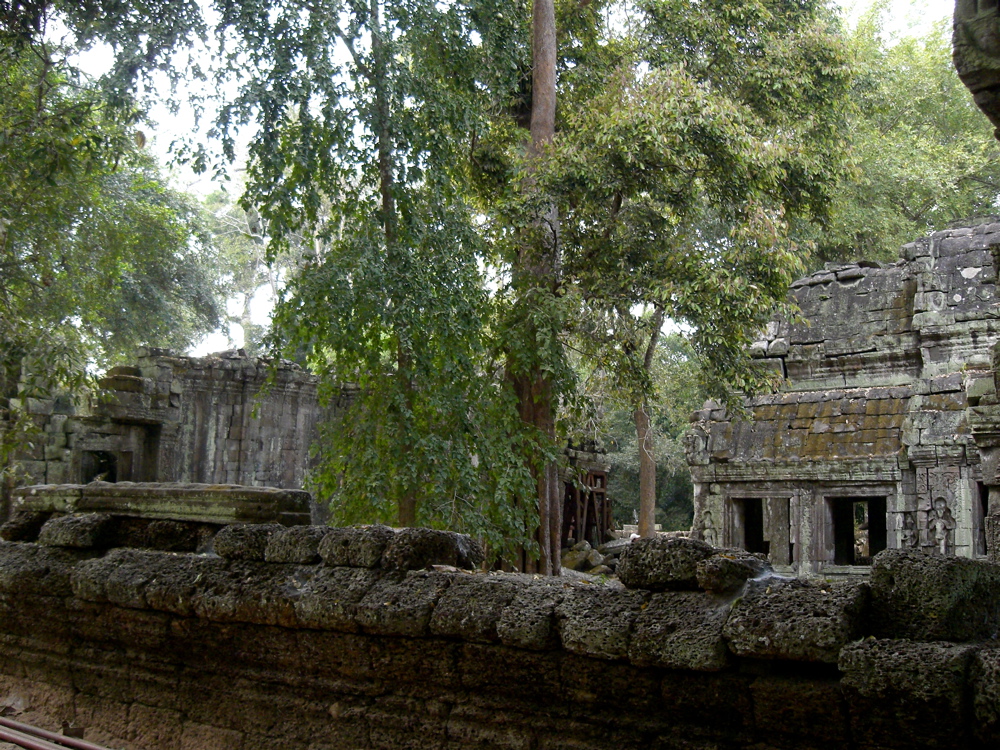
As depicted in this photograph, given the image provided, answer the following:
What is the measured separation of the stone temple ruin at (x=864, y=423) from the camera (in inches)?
483

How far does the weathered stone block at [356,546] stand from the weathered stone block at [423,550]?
0.13 ft

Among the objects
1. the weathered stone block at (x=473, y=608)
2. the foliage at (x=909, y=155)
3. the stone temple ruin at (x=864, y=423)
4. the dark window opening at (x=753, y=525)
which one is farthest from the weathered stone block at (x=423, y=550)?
the foliage at (x=909, y=155)

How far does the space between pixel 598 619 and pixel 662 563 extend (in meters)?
0.29

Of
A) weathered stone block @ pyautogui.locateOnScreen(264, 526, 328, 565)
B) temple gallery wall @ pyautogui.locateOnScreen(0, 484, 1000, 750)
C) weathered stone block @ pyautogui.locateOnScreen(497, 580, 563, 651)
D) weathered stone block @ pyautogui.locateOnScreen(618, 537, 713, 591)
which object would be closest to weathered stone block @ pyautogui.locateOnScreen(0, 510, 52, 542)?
temple gallery wall @ pyautogui.locateOnScreen(0, 484, 1000, 750)

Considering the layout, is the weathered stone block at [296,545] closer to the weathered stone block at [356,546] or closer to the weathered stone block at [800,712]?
the weathered stone block at [356,546]

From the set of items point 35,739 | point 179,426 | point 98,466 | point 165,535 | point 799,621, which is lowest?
point 35,739

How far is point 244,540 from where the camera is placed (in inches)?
170

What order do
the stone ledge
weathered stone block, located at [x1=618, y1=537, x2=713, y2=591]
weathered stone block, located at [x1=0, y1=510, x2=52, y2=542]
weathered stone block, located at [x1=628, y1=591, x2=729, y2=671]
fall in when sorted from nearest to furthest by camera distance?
weathered stone block, located at [x1=628, y1=591, x2=729, y2=671] → weathered stone block, located at [x1=618, y1=537, x2=713, y2=591] → the stone ledge → weathered stone block, located at [x1=0, y1=510, x2=52, y2=542]

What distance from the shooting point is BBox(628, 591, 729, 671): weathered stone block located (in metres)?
2.85

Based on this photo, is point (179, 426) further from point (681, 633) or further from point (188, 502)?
point (681, 633)

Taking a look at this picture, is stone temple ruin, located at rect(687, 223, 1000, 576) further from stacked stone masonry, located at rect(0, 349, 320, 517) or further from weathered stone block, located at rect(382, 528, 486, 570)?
weathered stone block, located at rect(382, 528, 486, 570)

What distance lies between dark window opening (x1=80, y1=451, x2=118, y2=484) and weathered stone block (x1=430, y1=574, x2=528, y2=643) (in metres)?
11.3

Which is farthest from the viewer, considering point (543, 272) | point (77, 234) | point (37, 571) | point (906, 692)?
point (77, 234)

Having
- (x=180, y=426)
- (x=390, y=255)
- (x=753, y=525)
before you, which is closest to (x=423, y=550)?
(x=390, y=255)
